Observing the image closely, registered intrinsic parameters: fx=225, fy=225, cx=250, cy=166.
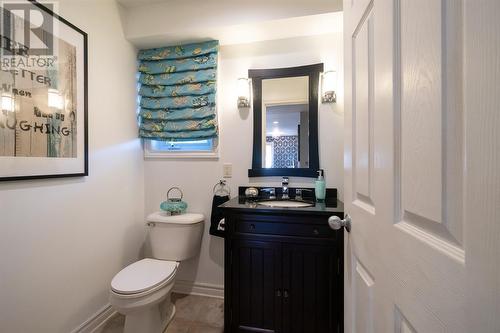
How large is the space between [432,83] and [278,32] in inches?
64.2

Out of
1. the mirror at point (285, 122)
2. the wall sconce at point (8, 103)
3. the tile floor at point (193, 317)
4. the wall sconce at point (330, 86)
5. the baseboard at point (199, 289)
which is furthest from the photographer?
the baseboard at point (199, 289)

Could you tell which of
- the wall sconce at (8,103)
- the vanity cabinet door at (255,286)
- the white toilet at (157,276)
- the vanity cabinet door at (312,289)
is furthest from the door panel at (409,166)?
the wall sconce at (8,103)

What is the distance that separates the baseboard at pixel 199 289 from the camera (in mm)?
1947

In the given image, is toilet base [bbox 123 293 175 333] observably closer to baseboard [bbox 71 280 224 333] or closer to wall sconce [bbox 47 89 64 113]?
baseboard [bbox 71 280 224 333]

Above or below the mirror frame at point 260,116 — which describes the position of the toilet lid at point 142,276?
below

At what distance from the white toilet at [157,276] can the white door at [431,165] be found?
1158 mm

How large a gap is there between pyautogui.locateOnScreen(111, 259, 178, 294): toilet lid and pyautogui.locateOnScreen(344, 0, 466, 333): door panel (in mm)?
1136

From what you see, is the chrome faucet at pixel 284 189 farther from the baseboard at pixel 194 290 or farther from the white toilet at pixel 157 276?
the baseboard at pixel 194 290

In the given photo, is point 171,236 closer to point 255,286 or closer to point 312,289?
point 255,286

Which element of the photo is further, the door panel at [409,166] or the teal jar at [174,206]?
the teal jar at [174,206]

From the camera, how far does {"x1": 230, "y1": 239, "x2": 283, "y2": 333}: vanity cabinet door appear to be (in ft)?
4.51

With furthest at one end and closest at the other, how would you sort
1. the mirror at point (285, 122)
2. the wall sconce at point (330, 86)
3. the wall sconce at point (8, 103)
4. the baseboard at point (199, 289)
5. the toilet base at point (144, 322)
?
the baseboard at point (199, 289), the mirror at point (285, 122), the wall sconce at point (330, 86), the toilet base at point (144, 322), the wall sconce at point (8, 103)

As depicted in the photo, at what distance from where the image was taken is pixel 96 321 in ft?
5.16

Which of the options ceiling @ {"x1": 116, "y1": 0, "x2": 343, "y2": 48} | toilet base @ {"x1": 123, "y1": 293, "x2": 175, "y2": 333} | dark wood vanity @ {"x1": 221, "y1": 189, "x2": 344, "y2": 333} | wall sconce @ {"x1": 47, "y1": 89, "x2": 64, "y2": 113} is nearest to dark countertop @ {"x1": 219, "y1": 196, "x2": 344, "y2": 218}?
dark wood vanity @ {"x1": 221, "y1": 189, "x2": 344, "y2": 333}
